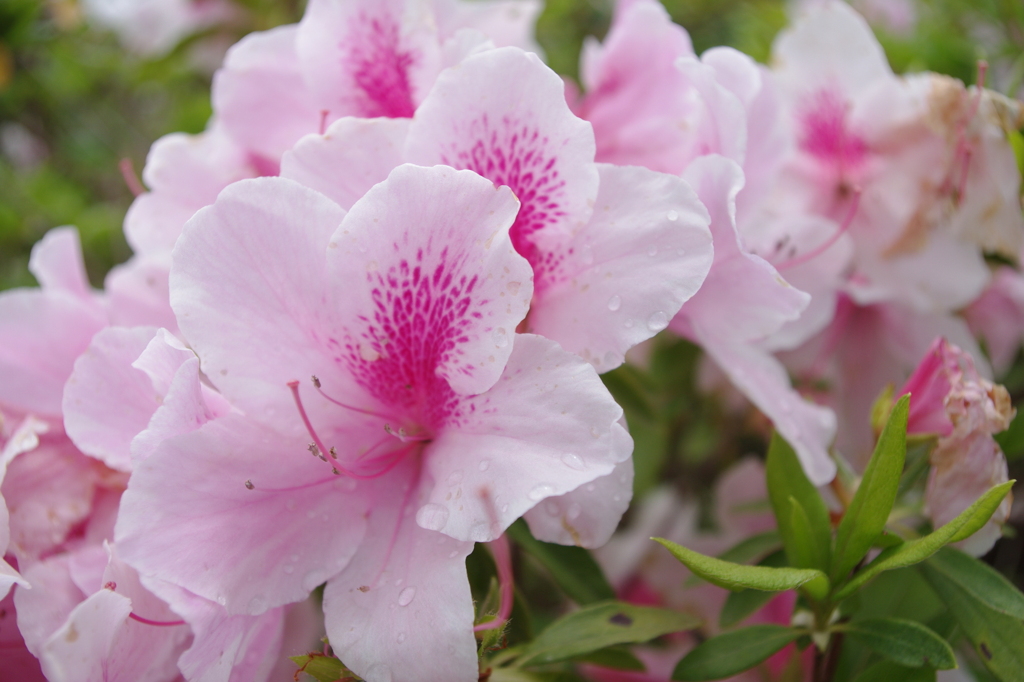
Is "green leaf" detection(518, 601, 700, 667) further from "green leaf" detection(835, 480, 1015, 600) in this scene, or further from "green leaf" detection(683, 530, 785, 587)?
"green leaf" detection(835, 480, 1015, 600)

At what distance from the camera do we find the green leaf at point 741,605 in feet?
2.72

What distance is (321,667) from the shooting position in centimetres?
69

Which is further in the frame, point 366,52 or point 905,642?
point 366,52

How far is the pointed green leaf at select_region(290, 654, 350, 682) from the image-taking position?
2.25ft

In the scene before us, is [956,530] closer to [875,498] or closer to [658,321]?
[875,498]

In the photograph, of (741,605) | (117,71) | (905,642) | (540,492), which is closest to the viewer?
(540,492)

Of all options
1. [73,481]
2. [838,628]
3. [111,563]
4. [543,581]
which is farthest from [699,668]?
[543,581]

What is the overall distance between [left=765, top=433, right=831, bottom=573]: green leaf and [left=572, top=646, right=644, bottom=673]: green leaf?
0.21 m

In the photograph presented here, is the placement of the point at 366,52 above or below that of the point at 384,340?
above

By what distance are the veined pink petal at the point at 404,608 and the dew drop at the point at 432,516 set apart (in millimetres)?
26

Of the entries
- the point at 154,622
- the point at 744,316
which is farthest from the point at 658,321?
the point at 154,622

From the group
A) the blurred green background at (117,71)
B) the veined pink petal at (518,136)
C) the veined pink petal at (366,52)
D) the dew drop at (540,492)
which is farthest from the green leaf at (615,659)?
the blurred green background at (117,71)

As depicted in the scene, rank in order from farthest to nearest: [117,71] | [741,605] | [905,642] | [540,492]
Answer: [117,71]
[741,605]
[905,642]
[540,492]

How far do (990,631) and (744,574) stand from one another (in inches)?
10.3
